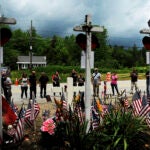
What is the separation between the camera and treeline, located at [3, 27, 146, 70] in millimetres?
104062

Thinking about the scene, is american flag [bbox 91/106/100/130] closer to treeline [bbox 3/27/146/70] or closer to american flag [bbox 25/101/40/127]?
american flag [bbox 25/101/40/127]

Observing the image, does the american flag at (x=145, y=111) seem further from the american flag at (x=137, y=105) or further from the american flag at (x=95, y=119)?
the american flag at (x=95, y=119)

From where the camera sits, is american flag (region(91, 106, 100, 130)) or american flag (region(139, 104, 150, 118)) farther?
american flag (region(139, 104, 150, 118))

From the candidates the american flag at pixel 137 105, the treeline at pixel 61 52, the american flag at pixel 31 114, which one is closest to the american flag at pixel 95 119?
the american flag at pixel 137 105

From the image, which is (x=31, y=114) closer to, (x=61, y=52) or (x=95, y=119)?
(x=95, y=119)

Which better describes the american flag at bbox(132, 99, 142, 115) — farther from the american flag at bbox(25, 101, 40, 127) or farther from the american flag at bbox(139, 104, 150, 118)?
the american flag at bbox(25, 101, 40, 127)

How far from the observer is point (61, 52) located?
110 m

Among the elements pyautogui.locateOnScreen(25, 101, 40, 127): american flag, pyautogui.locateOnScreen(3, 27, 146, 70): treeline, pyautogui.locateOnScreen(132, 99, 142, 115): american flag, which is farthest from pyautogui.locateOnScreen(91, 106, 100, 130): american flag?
pyautogui.locateOnScreen(3, 27, 146, 70): treeline

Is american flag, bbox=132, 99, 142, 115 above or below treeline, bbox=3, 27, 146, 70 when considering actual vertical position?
below

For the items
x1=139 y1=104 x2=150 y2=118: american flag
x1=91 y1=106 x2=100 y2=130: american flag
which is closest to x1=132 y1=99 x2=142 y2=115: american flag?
x1=139 y1=104 x2=150 y2=118: american flag

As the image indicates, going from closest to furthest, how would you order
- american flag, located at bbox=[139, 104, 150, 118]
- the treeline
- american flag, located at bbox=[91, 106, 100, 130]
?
american flag, located at bbox=[91, 106, 100, 130]
american flag, located at bbox=[139, 104, 150, 118]
the treeline

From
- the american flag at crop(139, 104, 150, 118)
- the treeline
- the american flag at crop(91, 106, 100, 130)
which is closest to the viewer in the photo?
the american flag at crop(91, 106, 100, 130)

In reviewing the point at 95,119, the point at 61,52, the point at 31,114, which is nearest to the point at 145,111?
the point at 95,119

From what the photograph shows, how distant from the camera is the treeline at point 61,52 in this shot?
104062 mm
